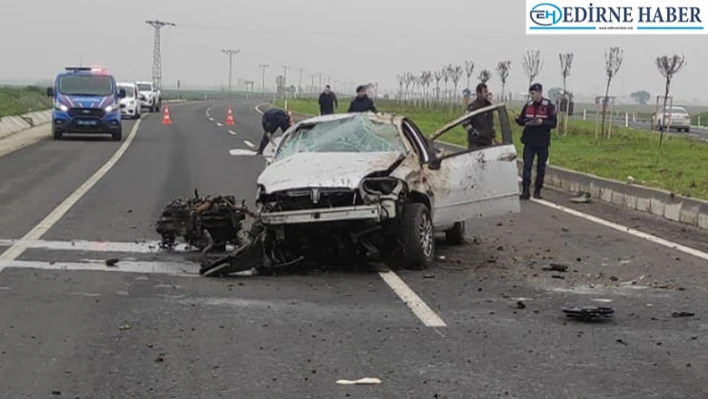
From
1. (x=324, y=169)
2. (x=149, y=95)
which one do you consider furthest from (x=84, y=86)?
(x=149, y=95)

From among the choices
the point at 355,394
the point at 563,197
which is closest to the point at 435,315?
the point at 355,394

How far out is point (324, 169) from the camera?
10.4m

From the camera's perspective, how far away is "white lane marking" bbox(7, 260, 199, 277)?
9.98 m

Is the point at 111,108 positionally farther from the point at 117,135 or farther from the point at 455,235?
the point at 455,235

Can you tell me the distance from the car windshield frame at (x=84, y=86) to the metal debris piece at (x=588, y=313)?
25776mm

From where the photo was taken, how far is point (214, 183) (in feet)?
63.2

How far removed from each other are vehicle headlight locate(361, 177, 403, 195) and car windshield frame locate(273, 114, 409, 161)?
631 mm

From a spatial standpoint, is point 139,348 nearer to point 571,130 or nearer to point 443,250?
point 443,250

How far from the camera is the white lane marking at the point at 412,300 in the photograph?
26.1 feet

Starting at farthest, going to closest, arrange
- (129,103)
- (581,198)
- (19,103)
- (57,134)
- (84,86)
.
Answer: (19,103) → (129,103) → (57,134) → (84,86) → (581,198)

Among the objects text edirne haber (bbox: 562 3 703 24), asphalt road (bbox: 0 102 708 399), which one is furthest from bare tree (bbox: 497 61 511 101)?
asphalt road (bbox: 0 102 708 399)

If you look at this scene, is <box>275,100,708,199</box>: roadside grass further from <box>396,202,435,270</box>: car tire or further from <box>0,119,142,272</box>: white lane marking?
<box>396,202,435,270</box>: car tire

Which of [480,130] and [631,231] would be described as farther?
[631,231]

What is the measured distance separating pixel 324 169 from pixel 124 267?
2.13m
